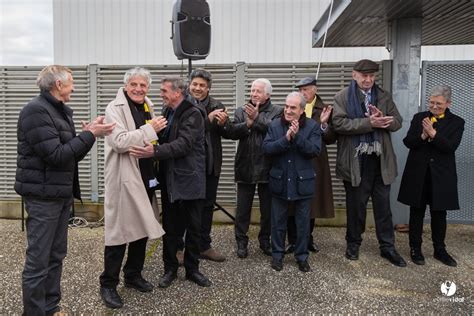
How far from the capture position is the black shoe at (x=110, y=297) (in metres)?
3.19

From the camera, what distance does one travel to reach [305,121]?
388 cm

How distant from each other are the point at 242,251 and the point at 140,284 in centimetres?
122

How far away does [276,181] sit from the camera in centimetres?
390

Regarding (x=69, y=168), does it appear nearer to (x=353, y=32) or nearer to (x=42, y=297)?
(x=42, y=297)

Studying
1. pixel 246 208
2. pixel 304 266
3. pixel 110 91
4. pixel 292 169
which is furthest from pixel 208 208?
pixel 110 91

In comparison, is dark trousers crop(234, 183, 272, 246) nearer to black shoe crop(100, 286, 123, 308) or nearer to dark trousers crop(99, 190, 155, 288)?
dark trousers crop(99, 190, 155, 288)

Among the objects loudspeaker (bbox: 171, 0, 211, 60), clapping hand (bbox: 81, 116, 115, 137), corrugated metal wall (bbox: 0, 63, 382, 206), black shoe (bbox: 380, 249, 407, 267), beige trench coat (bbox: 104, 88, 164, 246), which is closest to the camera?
clapping hand (bbox: 81, 116, 115, 137)

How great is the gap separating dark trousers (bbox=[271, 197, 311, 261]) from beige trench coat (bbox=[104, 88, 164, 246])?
131 cm

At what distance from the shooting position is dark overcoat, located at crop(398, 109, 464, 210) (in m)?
4.03

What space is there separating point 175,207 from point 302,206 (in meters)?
1.22

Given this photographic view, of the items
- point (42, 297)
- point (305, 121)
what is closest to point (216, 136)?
point (305, 121)

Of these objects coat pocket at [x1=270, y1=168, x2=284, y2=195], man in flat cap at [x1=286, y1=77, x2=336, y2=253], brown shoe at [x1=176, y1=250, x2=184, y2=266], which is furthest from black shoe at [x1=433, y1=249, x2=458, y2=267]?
brown shoe at [x1=176, y1=250, x2=184, y2=266]

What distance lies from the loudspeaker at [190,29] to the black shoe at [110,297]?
250cm

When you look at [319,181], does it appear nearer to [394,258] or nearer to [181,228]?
[394,258]
